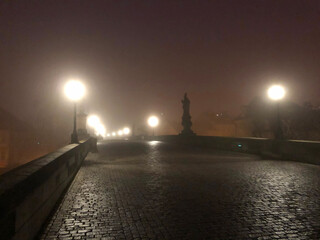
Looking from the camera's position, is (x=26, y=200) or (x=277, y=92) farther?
(x=277, y=92)

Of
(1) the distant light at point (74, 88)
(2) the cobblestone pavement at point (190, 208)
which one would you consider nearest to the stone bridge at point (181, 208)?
(2) the cobblestone pavement at point (190, 208)

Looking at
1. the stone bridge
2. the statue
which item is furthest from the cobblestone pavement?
the statue

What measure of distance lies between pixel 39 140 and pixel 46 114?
41.6 ft

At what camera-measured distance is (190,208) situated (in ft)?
18.3

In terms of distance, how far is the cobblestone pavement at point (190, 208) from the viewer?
4.32m

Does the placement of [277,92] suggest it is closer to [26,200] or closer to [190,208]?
[190,208]

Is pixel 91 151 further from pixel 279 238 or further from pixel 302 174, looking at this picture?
pixel 279 238

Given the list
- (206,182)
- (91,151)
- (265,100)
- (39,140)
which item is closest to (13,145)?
(39,140)

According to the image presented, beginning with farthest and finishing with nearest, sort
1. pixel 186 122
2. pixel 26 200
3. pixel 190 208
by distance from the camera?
pixel 186 122, pixel 190 208, pixel 26 200

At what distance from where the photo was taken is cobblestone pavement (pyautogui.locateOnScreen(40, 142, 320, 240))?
170 inches

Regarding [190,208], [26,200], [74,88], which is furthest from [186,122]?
[26,200]

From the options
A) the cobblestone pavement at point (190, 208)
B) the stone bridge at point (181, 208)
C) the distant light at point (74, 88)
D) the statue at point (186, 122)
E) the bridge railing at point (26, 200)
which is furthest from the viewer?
the statue at point (186, 122)

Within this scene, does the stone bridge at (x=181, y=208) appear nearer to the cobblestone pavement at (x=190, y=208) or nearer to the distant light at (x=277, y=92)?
the cobblestone pavement at (x=190, y=208)

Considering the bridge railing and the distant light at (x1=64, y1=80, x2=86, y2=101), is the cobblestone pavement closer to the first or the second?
the bridge railing
